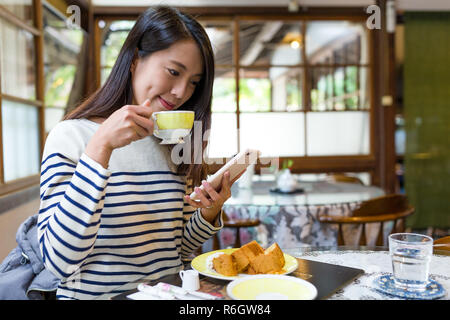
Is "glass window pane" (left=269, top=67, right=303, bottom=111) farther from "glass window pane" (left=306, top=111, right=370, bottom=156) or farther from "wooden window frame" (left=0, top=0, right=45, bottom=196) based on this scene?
"wooden window frame" (left=0, top=0, right=45, bottom=196)

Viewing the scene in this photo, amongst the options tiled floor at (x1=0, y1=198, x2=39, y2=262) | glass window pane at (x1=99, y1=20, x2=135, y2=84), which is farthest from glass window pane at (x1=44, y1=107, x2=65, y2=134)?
tiled floor at (x1=0, y1=198, x2=39, y2=262)

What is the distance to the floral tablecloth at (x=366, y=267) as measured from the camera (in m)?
0.72

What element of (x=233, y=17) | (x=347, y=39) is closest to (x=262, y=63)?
(x=233, y=17)

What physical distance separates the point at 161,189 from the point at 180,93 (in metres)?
0.24

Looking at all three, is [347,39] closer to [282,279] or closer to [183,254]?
[183,254]

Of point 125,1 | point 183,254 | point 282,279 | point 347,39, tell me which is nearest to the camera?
point 282,279

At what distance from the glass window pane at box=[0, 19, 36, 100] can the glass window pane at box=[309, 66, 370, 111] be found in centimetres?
241

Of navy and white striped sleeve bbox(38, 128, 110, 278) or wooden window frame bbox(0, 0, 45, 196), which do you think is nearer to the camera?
navy and white striped sleeve bbox(38, 128, 110, 278)

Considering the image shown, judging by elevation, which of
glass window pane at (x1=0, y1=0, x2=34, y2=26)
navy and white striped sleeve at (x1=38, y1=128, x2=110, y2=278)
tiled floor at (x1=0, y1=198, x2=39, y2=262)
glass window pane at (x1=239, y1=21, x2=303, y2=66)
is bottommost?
tiled floor at (x1=0, y1=198, x2=39, y2=262)

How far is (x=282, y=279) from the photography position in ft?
2.43

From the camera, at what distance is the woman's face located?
104 centimetres

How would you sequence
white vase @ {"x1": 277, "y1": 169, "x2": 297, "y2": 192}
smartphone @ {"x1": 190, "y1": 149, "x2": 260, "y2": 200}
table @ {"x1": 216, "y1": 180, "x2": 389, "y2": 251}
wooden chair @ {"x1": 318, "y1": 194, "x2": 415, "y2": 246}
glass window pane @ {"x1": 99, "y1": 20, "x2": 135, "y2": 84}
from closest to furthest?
smartphone @ {"x1": 190, "y1": 149, "x2": 260, "y2": 200}
wooden chair @ {"x1": 318, "y1": 194, "x2": 415, "y2": 246}
table @ {"x1": 216, "y1": 180, "x2": 389, "y2": 251}
white vase @ {"x1": 277, "y1": 169, "x2": 297, "y2": 192}
glass window pane @ {"x1": 99, "y1": 20, "x2": 135, "y2": 84}

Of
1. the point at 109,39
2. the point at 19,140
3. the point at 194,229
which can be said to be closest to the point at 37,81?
the point at 19,140

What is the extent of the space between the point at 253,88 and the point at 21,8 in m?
2.09
